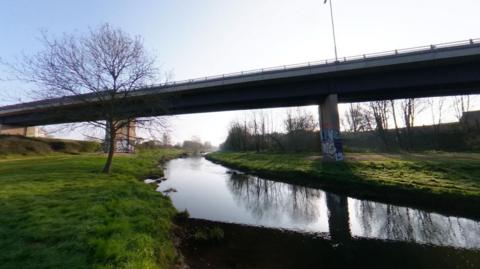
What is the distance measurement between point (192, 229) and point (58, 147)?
53.9 meters

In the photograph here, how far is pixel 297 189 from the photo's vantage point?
20297 millimetres

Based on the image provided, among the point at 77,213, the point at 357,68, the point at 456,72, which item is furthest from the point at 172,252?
the point at 456,72

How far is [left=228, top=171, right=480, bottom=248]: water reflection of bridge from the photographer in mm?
9895

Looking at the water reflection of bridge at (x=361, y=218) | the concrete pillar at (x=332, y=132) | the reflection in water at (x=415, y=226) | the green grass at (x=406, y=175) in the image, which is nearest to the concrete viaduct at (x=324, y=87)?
the concrete pillar at (x=332, y=132)

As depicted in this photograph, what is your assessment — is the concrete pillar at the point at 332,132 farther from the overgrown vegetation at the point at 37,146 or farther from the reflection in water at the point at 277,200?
the overgrown vegetation at the point at 37,146

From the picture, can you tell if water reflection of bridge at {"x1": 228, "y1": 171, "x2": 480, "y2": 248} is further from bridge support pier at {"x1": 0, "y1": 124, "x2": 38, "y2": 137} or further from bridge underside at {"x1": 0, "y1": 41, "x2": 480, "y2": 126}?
bridge support pier at {"x1": 0, "y1": 124, "x2": 38, "y2": 137}

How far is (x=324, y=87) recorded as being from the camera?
27.1 m

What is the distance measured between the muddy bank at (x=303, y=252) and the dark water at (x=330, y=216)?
783 mm

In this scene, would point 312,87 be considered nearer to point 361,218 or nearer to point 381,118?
point 361,218

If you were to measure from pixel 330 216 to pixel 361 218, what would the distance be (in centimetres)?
150

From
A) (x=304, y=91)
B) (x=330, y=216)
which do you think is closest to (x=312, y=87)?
(x=304, y=91)

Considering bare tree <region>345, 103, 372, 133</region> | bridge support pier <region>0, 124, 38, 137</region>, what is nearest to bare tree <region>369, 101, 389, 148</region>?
bare tree <region>345, 103, 372, 133</region>

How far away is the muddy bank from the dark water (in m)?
0.78

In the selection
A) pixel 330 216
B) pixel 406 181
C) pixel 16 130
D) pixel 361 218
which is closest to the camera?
pixel 361 218
